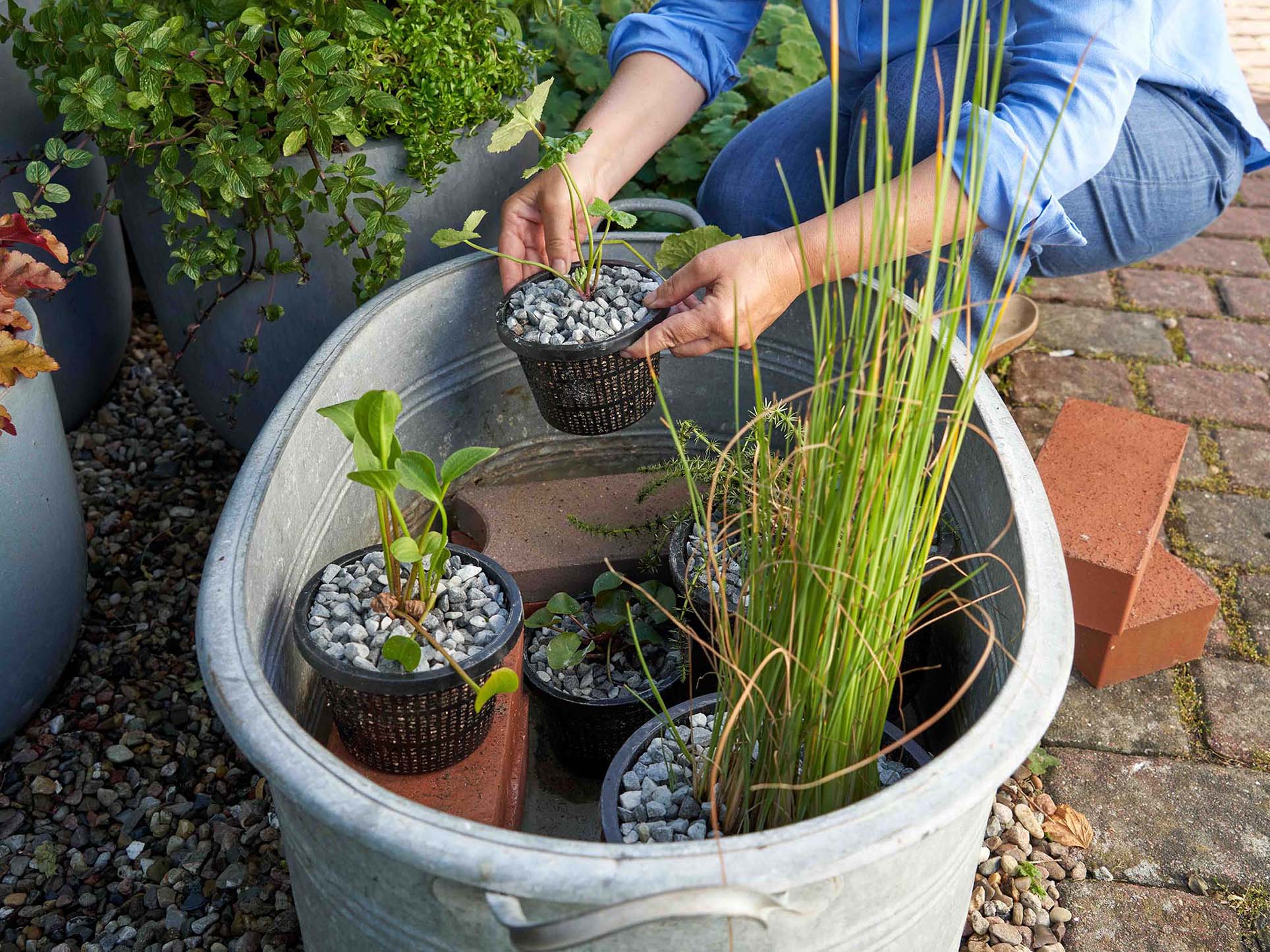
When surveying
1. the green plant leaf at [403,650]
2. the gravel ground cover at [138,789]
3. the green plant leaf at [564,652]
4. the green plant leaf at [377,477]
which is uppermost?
the green plant leaf at [377,477]

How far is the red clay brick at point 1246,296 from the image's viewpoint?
2602 millimetres

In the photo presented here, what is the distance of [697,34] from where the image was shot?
5.96 feet

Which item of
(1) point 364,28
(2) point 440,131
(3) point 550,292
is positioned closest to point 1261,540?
(3) point 550,292

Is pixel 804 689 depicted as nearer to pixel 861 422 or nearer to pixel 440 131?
pixel 861 422

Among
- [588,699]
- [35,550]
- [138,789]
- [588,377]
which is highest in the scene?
[588,377]

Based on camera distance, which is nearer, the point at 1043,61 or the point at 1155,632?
the point at 1043,61

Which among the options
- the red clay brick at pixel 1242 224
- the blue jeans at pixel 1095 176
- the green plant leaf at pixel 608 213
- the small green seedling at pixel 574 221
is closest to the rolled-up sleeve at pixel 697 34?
the blue jeans at pixel 1095 176

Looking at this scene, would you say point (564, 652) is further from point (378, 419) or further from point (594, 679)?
point (378, 419)

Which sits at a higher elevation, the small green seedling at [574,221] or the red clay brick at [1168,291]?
the small green seedling at [574,221]

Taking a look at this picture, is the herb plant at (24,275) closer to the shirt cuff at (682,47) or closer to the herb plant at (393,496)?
the herb plant at (393,496)

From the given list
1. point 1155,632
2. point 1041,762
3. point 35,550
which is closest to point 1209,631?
point 1155,632

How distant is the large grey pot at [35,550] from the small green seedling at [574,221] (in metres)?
0.60

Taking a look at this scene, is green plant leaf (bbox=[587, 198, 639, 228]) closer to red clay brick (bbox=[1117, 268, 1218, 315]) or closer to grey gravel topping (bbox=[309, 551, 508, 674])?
grey gravel topping (bbox=[309, 551, 508, 674])

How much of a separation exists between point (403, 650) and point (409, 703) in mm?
88
